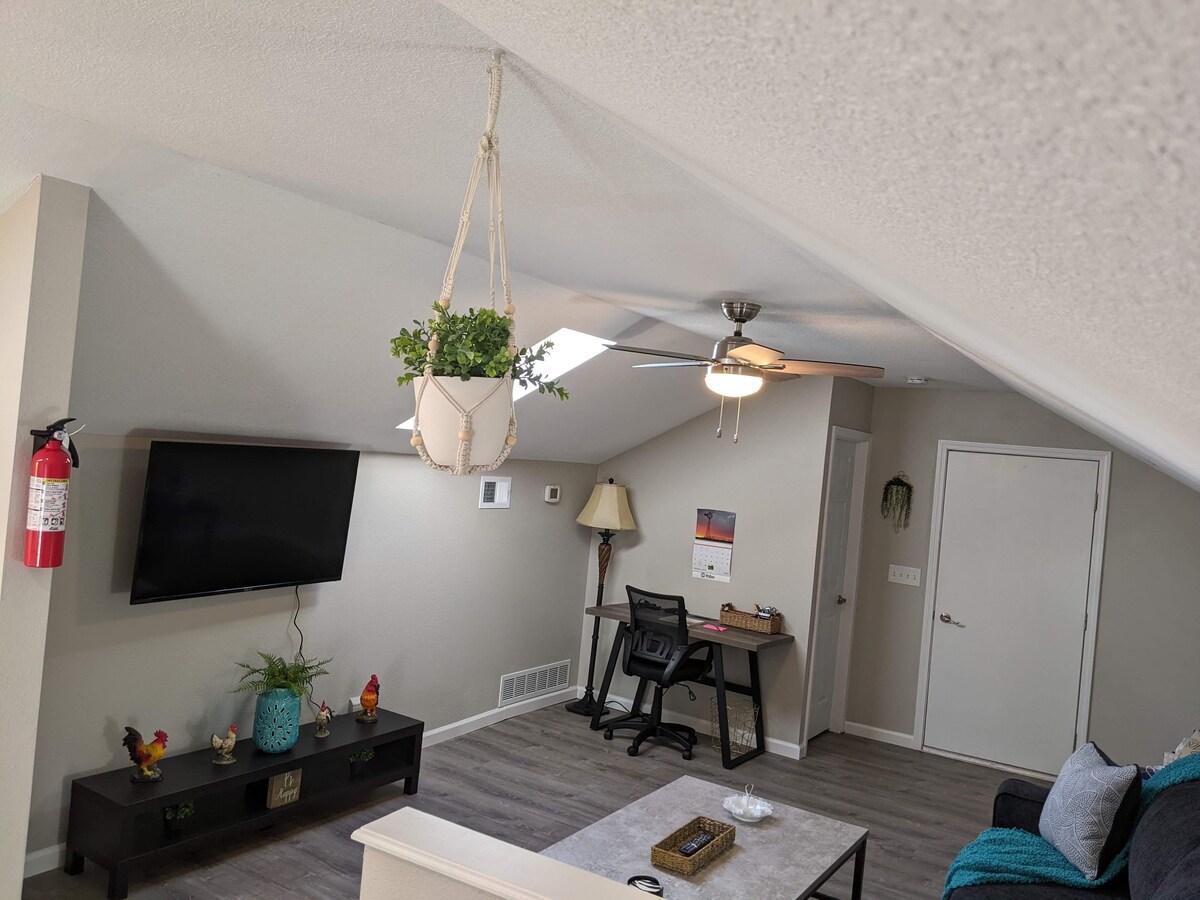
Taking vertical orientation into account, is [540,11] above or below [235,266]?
below

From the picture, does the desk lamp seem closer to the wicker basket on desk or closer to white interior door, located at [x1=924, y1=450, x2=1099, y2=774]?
the wicker basket on desk

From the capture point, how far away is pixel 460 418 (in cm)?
202

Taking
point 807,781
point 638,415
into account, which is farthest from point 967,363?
point 807,781

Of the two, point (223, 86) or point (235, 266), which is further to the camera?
point (235, 266)

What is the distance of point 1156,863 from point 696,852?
1435 mm

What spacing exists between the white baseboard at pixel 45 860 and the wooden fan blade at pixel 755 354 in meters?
3.30

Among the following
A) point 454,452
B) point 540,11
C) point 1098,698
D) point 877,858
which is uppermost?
point 540,11

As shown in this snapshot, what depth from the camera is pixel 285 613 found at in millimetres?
4625

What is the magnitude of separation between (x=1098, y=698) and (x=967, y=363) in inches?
100

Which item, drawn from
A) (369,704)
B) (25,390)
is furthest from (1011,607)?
(25,390)

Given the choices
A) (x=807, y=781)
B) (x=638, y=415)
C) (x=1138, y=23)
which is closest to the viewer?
(x=1138, y=23)

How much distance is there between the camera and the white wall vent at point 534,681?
619 centimetres

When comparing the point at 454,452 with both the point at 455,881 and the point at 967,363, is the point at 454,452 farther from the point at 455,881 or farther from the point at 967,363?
the point at 967,363

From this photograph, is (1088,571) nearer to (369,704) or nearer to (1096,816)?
(1096,816)
